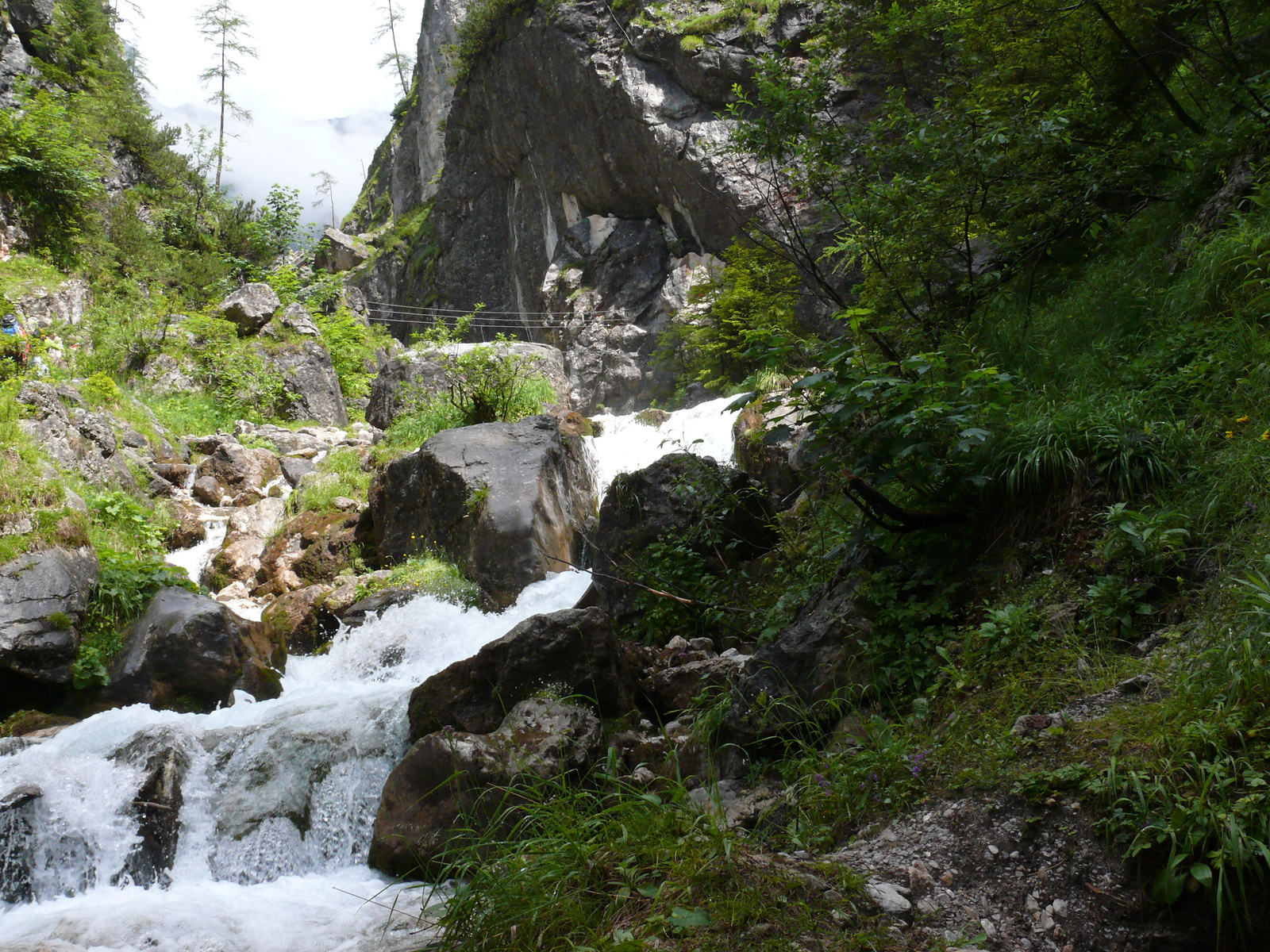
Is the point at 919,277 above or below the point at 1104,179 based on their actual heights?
below

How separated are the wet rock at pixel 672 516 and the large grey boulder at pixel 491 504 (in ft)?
3.88

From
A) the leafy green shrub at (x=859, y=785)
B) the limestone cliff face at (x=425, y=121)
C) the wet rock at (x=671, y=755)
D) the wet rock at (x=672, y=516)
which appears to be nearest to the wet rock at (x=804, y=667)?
the wet rock at (x=671, y=755)

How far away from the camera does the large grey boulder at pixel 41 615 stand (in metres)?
6.16

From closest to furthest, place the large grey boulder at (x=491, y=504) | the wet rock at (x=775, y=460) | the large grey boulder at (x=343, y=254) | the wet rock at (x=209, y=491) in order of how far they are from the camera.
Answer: the wet rock at (x=775, y=460), the large grey boulder at (x=491, y=504), the wet rock at (x=209, y=491), the large grey boulder at (x=343, y=254)

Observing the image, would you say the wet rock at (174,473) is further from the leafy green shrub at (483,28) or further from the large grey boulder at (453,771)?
the leafy green shrub at (483,28)

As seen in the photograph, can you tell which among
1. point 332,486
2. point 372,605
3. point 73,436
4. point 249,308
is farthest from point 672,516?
point 249,308

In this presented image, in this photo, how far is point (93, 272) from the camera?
1584cm

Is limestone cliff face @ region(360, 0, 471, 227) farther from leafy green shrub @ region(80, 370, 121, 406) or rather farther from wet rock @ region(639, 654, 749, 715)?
wet rock @ region(639, 654, 749, 715)

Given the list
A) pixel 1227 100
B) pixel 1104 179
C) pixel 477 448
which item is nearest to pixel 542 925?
pixel 1104 179

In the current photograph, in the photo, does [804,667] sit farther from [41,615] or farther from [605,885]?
[41,615]

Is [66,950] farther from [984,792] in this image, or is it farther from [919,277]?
[919,277]

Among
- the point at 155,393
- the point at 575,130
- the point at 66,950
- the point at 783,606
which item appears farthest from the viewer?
the point at 575,130

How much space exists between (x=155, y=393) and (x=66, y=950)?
1302 cm

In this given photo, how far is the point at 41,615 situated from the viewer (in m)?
6.37
